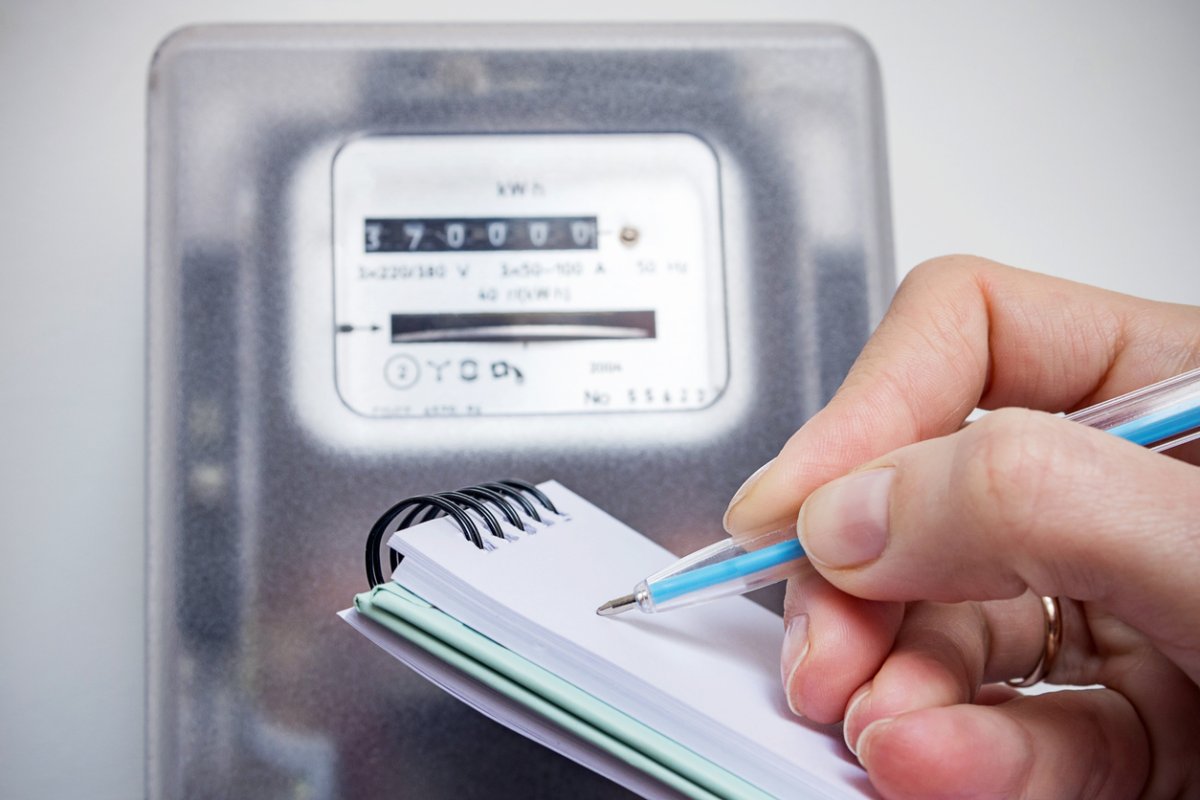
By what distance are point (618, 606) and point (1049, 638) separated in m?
0.25

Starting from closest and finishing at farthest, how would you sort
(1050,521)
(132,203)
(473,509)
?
(1050,521), (473,509), (132,203)

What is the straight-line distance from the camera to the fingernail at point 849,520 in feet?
1.10

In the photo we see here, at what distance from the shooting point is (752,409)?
1.76 feet

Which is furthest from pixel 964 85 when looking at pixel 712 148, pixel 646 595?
pixel 646 595

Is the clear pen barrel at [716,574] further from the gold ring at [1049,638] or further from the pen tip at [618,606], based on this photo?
the gold ring at [1049,638]

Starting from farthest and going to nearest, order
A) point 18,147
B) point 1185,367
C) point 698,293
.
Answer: point 18,147
point 698,293
point 1185,367

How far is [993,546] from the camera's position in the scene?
0.30 metres

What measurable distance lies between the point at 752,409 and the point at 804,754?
0.24 metres

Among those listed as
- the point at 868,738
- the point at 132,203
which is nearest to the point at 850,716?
the point at 868,738

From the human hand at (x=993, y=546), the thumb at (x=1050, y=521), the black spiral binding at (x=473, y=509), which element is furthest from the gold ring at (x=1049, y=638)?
the black spiral binding at (x=473, y=509)

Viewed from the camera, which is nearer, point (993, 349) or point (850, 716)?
point (850, 716)

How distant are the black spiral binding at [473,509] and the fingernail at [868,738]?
0.51ft

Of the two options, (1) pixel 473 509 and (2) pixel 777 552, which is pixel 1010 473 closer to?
(2) pixel 777 552

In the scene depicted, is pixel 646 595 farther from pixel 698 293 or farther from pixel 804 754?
pixel 698 293
